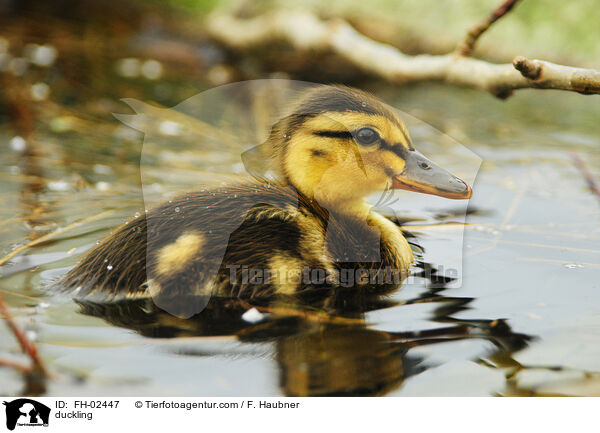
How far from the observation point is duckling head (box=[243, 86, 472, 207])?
4.83 ft

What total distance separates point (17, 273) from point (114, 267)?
10.7 inches

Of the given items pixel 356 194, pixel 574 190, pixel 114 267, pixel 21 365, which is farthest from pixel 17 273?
pixel 574 190

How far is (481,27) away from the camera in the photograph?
167 cm

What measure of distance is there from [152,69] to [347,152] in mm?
2282

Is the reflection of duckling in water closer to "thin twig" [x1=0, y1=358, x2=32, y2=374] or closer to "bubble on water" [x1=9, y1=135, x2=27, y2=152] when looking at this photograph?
"thin twig" [x1=0, y1=358, x2=32, y2=374]

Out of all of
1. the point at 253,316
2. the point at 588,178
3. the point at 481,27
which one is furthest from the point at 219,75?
the point at 588,178

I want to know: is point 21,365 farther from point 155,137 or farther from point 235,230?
point 155,137

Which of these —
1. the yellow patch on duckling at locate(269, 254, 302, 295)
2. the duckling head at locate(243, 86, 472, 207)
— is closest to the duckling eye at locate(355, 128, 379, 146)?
the duckling head at locate(243, 86, 472, 207)

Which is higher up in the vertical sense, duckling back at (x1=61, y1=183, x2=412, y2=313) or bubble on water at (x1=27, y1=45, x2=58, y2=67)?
bubble on water at (x1=27, y1=45, x2=58, y2=67)

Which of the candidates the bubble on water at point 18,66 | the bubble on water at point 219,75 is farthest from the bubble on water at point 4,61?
the bubble on water at point 219,75

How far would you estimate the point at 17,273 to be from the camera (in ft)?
4.62

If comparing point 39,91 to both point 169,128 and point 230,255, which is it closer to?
point 169,128
